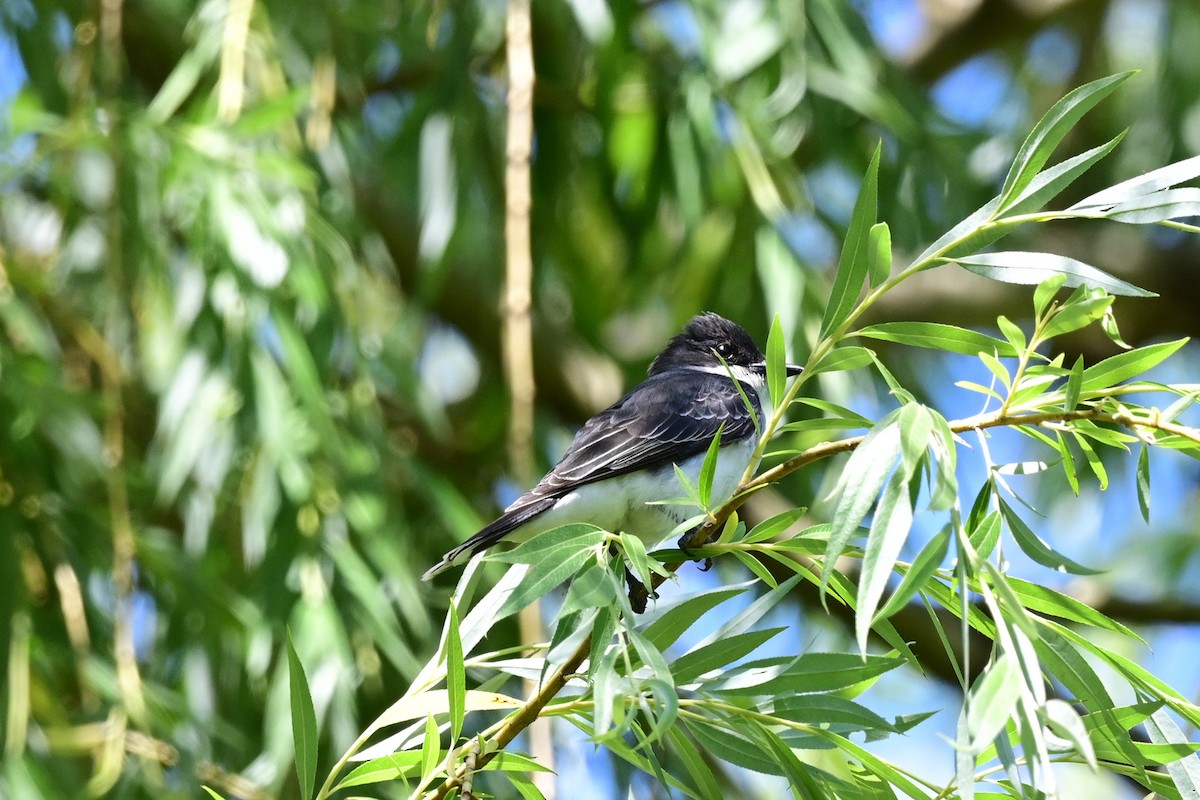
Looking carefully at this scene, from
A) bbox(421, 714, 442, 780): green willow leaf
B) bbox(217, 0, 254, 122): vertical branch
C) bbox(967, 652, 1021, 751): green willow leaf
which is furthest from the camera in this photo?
bbox(217, 0, 254, 122): vertical branch

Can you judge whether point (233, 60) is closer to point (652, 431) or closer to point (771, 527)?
point (652, 431)

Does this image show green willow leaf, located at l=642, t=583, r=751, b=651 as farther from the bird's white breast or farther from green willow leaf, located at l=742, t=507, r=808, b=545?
the bird's white breast

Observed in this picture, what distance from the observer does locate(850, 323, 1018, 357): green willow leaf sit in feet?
4.54

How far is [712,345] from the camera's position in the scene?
3.57 metres

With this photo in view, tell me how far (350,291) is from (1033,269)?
213 centimetres

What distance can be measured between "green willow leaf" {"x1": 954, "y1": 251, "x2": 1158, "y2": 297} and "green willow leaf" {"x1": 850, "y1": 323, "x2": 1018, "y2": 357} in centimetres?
6

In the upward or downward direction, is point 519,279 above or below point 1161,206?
below

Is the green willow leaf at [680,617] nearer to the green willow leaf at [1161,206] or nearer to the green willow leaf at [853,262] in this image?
the green willow leaf at [853,262]

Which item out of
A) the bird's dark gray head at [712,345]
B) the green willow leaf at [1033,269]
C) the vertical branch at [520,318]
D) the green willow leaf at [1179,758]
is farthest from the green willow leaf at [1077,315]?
the bird's dark gray head at [712,345]

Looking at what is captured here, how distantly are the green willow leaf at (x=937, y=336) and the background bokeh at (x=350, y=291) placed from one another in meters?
1.64

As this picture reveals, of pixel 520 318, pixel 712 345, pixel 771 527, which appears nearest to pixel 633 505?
pixel 520 318

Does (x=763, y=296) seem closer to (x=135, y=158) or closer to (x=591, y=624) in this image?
(x=135, y=158)

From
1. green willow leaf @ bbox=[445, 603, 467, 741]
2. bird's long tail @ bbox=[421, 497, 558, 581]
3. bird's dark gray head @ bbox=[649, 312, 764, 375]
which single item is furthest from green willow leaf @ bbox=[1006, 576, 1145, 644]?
bird's dark gray head @ bbox=[649, 312, 764, 375]

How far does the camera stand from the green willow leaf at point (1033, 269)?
135 cm
